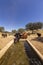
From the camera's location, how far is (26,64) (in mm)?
8117

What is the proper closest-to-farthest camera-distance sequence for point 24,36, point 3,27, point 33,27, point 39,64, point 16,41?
1. point 39,64
2. point 16,41
3. point 24,36
4. point 33,27
5. point 3,27

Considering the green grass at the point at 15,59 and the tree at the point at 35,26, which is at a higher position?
the tree at the point at 35,26

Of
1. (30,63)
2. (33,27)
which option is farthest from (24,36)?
(33,27)

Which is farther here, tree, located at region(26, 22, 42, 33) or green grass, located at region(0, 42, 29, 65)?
tree, located at region(26, 22, 42, 33)

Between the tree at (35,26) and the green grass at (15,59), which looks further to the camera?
the tree at (35,26)

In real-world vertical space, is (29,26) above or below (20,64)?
above

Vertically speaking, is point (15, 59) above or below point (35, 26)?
below

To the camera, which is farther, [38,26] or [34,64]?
A: [38,26]

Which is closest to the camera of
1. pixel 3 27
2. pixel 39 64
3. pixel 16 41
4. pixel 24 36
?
pixel 39 64

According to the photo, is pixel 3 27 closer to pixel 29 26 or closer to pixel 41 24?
pixel 29 26

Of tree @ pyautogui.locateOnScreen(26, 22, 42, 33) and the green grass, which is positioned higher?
tree @ pyautogui.locateOnScreen(26, 22, 42, 33)

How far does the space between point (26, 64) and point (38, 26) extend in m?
82.7

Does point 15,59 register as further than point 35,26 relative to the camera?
No

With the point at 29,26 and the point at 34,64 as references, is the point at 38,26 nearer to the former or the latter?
the point at 29,26
